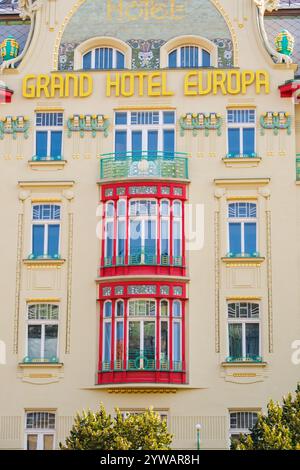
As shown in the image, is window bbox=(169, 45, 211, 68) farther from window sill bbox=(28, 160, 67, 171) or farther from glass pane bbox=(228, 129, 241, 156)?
window sill bbox=(28, 160, 67, 171)

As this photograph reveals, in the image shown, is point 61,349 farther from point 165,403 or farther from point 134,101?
point 134,101

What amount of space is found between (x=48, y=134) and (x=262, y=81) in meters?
8.90

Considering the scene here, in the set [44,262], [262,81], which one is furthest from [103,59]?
[44,262]

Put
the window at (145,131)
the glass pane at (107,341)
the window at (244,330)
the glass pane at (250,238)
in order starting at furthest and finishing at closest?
the window at (145,131)
the glass pane at (250,238)
the window at (244,330)
the glass pane at (107,341)

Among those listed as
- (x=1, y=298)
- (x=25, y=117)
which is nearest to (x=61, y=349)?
(x=1, y=298)

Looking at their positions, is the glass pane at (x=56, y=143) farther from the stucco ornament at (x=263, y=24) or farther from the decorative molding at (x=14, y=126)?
the stucco ornament at (x=263, y=24)

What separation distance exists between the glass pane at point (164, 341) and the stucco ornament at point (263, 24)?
463 inches

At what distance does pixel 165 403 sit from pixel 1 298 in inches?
300

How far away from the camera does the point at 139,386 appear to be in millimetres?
45219

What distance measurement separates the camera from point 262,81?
159ft

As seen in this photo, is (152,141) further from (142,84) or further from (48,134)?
(48,134)

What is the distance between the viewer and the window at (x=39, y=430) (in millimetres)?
45844

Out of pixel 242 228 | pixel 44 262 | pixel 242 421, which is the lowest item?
pixel 242 421

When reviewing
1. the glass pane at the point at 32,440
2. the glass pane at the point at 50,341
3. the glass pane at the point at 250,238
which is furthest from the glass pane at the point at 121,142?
the glass pane at the point at 32,440
